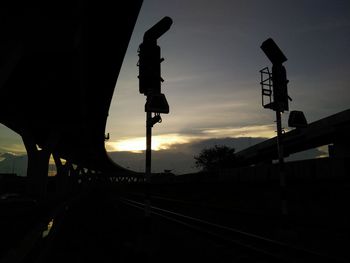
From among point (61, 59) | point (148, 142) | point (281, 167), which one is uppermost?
point (61, 59)

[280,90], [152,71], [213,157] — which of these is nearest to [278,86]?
[280,90]

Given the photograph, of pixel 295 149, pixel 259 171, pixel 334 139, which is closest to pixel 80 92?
pixel 259 171

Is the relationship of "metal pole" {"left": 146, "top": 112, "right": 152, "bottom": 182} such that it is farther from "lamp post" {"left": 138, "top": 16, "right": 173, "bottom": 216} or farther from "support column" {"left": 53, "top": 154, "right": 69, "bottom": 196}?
"support column" {"left": 53, "top": 154, "right": 69, "bottom": 196}

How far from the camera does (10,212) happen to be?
945 inches

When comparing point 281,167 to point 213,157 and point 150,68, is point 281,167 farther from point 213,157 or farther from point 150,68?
point 213,157

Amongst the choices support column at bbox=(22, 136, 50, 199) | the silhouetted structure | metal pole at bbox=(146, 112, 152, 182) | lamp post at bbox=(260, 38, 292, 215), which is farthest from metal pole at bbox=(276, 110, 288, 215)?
support column at bbox=(22, 136, 50, 199)

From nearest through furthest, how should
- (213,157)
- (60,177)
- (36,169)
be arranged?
(36,169)
(60,177)
(213,157)

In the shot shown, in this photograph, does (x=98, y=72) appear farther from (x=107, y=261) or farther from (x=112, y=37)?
(x=107, y=261)

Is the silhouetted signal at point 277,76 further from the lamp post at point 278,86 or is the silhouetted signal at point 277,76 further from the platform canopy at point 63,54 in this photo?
the platform canopy at point 63,54

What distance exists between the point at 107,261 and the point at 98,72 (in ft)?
39.2

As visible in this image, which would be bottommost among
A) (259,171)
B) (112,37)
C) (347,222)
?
(347,222)

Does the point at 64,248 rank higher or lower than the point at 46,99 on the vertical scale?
lower

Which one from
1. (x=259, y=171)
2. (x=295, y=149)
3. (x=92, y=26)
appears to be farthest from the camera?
(x=295, y=149)

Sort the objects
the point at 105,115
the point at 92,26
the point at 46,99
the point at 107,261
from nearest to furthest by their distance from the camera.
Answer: the point at 107,261
the point at 92,26
the point at 46,99
the point at 105,115
